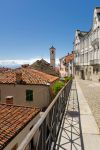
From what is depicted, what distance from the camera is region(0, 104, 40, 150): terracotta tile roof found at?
29.4 ft

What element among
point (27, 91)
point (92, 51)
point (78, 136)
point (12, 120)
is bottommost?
point (12, 120)

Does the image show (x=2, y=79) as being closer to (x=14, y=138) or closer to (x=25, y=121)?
(x=25, y=121)

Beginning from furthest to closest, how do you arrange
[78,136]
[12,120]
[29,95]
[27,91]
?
[27,91], [29,95], [12,120], [78,136]

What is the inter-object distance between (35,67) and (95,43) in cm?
1491

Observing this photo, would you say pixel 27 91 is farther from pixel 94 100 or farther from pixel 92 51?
pixel 92 51

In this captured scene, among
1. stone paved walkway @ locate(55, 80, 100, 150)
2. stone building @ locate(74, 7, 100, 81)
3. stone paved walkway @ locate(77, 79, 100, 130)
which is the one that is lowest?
stone paved walkway @ locate(77, 79, 100, 130)

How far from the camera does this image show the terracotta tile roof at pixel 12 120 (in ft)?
29.4

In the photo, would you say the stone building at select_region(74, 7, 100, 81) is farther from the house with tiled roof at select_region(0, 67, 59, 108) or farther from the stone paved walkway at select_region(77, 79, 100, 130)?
the house with tiled roof at select_region(0, 67, 59, 108)

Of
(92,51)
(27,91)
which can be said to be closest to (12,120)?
(27,91)

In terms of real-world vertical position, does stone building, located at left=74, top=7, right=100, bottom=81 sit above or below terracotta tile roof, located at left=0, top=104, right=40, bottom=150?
above

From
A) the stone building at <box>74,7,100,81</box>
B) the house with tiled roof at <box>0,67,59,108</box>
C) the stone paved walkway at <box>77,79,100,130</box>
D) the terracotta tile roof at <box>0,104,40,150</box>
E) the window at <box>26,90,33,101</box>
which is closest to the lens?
the terracotta tile roof at <box>0,104,40,150</box>

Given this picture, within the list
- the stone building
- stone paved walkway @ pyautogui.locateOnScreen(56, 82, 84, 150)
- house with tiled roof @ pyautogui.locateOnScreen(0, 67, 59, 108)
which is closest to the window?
house with tiled roof @ pyautogui.locateOnScreen(0, 67, 59, 108)

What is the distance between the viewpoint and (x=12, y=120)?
446 inches

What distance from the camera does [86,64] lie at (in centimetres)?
4869
